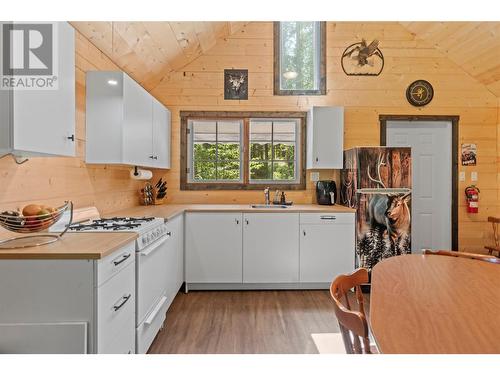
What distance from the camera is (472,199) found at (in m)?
4.12

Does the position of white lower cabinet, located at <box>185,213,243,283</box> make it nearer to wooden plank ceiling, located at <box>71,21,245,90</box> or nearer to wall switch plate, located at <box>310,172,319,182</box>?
wall switch plate, located at <box>310,172,319,182</box>

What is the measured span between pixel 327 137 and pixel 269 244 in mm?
1475

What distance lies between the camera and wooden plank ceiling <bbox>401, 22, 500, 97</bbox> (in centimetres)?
359

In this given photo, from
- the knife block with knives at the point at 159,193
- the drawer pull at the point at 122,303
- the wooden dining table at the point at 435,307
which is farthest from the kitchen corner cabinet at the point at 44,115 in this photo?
the knife block with knives at the point at 159,193

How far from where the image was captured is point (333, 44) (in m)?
4.18

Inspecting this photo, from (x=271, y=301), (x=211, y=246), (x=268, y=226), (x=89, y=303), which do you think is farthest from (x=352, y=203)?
(x=89, y=303)

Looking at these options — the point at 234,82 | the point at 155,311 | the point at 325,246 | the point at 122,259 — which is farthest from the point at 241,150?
the point at 122,259

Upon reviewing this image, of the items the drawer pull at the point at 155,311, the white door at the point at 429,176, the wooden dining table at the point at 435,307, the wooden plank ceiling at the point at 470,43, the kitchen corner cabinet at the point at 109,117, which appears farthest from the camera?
the white door at the point at 429,176

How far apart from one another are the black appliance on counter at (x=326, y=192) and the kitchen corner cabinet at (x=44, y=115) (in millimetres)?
2837

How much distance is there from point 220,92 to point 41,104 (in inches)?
107

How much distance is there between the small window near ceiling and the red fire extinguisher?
227 cm

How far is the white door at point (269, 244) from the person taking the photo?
A: 135 inches

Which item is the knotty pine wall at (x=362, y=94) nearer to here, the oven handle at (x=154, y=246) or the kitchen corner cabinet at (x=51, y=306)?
the oven handle at (x=154, y=246)

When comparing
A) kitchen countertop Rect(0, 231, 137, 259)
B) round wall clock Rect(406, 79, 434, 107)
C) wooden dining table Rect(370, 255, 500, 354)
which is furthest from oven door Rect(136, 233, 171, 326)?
round wall clock Rect(406, 79, 434, 107)
